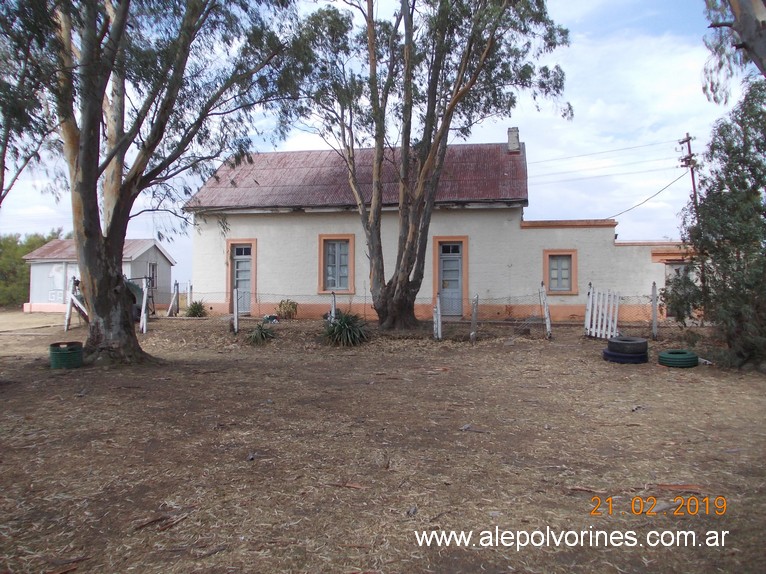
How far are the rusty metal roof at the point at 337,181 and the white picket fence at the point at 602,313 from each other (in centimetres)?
559

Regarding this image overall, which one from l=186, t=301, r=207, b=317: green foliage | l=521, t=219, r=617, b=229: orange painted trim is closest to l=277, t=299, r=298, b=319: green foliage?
l=186, t=301, r=207, b=317: green foliage

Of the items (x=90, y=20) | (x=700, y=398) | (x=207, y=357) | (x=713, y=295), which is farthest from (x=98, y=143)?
(x=713, y=295)

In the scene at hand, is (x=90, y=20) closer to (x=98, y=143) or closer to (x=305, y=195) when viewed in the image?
(x=98, y=143)

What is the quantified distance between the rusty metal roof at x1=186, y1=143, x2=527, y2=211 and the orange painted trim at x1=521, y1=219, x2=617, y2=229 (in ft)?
2.85

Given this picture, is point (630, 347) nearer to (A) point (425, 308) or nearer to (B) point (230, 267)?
(A) point (425, 308)

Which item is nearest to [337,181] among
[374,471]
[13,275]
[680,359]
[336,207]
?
[336,207]

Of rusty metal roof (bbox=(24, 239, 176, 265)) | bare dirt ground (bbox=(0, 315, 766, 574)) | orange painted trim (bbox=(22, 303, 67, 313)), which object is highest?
rusty metal roof (bbox=(24, 239, 176, 265))

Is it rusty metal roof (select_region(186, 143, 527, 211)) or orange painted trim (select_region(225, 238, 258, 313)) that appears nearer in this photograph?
rusty metal roof (select_region(186, 143, 527, 211))

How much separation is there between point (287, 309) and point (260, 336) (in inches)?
209

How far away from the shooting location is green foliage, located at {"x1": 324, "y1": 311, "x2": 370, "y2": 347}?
505 inches

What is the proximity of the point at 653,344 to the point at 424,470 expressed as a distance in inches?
357

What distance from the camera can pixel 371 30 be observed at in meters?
13.7

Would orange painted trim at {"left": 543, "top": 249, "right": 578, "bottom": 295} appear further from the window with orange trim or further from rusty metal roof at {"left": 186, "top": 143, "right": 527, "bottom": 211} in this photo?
the window with orange trim

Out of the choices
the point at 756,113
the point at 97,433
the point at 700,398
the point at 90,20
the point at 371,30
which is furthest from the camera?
the point at 371,30
